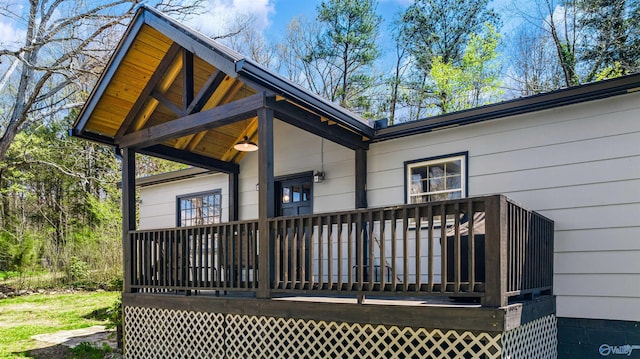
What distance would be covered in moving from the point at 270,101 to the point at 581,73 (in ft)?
48.0

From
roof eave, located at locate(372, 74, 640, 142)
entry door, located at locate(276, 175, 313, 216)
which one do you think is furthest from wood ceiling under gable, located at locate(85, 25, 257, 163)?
roof eave, located at locate(372, 74, 640, 142)

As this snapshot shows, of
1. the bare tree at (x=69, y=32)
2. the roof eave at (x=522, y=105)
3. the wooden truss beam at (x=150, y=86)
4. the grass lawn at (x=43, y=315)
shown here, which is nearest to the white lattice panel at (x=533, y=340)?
the roof eave at (x=522, y=105)

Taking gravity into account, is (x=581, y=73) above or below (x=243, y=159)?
above

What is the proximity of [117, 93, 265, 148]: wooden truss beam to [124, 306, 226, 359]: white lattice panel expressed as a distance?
2365mm

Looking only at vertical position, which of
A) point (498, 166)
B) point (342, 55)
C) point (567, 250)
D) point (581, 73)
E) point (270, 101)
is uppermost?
point (342, 55)

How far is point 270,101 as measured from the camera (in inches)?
205

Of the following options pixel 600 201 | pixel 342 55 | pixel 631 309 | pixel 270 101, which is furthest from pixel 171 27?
pixel 342 55

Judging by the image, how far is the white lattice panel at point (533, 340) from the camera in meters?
3.95

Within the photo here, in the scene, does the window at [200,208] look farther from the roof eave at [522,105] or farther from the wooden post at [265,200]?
the wooden post at [265,200]

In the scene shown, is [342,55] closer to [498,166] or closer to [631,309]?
[498,166]

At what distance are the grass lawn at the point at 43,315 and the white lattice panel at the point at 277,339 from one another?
93.3 inches

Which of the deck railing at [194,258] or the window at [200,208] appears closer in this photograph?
the deck railing at [194,258]

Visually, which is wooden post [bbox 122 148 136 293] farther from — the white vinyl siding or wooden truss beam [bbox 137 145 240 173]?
the white vinyl siding

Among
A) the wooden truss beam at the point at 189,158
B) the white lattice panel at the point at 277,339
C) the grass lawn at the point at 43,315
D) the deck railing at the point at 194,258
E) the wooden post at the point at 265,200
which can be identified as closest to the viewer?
the white lattice panel at the point at 277,339
